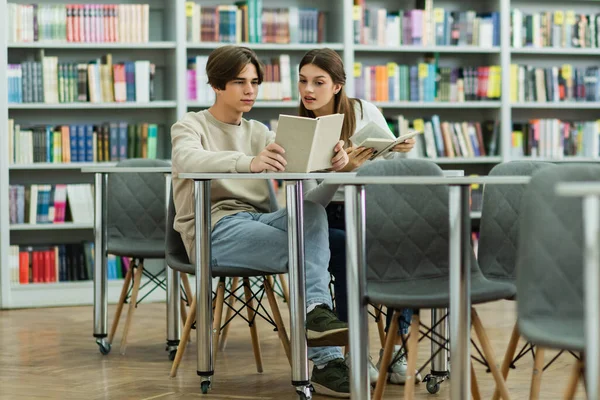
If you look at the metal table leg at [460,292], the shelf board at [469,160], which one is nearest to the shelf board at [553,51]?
the shelf board at [469,160]

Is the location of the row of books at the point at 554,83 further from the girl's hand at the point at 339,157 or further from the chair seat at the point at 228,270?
the chair seat at the point at 228,270

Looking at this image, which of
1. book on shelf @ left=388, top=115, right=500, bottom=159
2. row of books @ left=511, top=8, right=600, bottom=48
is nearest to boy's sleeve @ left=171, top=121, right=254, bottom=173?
book on shelf @ left=388, top=115, right=500, bottom=159

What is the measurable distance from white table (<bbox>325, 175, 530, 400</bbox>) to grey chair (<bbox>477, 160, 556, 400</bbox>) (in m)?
0.56

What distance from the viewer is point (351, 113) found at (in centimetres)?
388

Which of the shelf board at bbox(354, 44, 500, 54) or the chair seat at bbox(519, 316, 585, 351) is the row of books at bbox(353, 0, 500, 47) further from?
the chair seat at bbox(519, 316, 585, 351)

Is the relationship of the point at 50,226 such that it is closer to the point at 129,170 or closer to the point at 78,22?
the point at 78,22

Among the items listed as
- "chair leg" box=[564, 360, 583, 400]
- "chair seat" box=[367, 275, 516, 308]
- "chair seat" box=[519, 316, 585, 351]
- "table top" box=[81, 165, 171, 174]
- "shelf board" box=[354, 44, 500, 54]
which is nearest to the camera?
"chair seat" box=[519, 316, 585, 351]

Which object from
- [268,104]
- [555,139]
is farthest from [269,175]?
[555,139]

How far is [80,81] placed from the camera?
584 centimetres

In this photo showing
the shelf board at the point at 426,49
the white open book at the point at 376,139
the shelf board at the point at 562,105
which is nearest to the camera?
the white open book at the point at 376,139

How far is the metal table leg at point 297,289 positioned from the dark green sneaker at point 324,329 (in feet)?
0.11

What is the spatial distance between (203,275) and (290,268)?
32 centimetres

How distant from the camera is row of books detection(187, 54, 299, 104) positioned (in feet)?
19.6

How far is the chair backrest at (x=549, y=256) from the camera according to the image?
80.4 inches
